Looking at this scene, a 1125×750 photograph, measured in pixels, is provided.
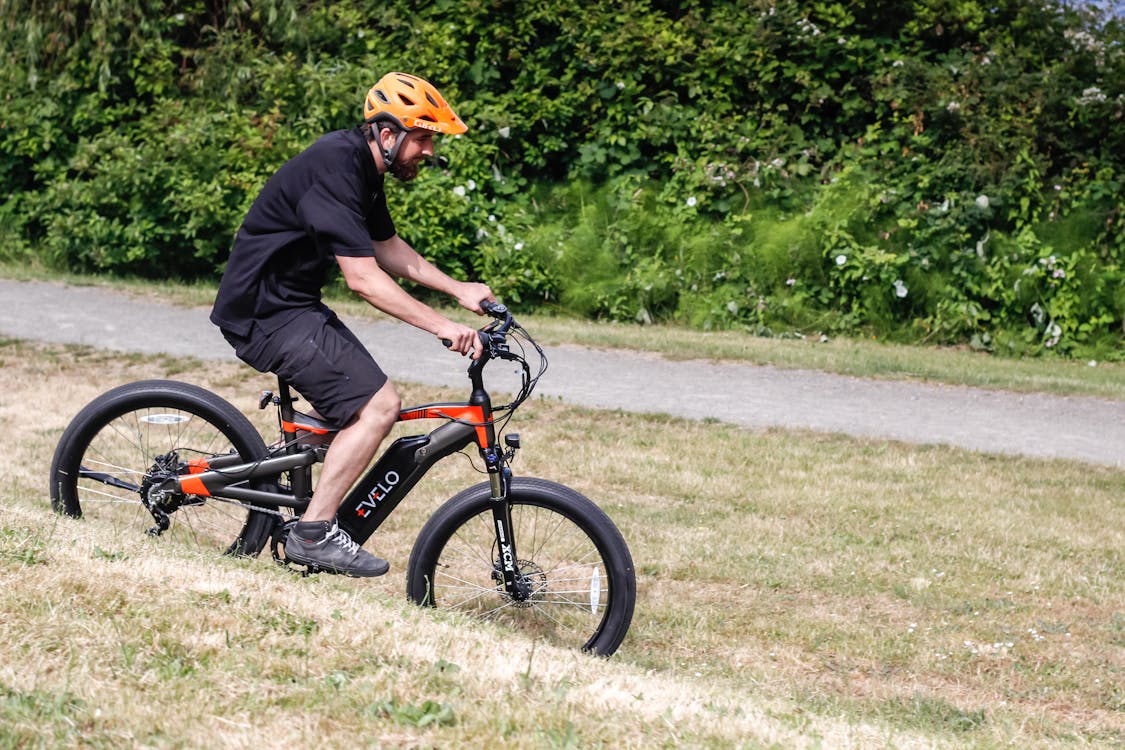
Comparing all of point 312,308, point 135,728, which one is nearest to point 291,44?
point 312,308

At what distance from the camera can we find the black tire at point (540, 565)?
188 inches

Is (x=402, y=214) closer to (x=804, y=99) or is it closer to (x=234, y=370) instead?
(x=234, y=370)

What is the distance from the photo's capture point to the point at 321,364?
187 inches

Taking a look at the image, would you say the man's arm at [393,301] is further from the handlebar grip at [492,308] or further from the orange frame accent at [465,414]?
the orange frame accent at [465,414]

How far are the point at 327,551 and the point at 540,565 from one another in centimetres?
79

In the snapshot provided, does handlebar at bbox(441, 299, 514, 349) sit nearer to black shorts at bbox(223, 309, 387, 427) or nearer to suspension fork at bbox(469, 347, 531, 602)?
suspension fork at bbox(469, 347, 531, 602)

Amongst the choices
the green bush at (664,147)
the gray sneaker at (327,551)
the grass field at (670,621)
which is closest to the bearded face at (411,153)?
the gray sneaker at (327,551)

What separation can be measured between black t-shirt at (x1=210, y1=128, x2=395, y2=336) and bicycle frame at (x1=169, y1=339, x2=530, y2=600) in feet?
1.03

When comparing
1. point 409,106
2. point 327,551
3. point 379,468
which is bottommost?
point 327,551

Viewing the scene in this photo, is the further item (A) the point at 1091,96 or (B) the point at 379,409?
(A) the point at 1091,96

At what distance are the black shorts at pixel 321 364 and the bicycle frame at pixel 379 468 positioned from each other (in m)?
0.13

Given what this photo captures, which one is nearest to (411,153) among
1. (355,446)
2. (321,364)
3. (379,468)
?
(321,364)

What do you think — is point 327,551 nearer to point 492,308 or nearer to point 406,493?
point 406,493

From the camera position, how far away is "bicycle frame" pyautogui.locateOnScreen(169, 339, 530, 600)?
488cm
